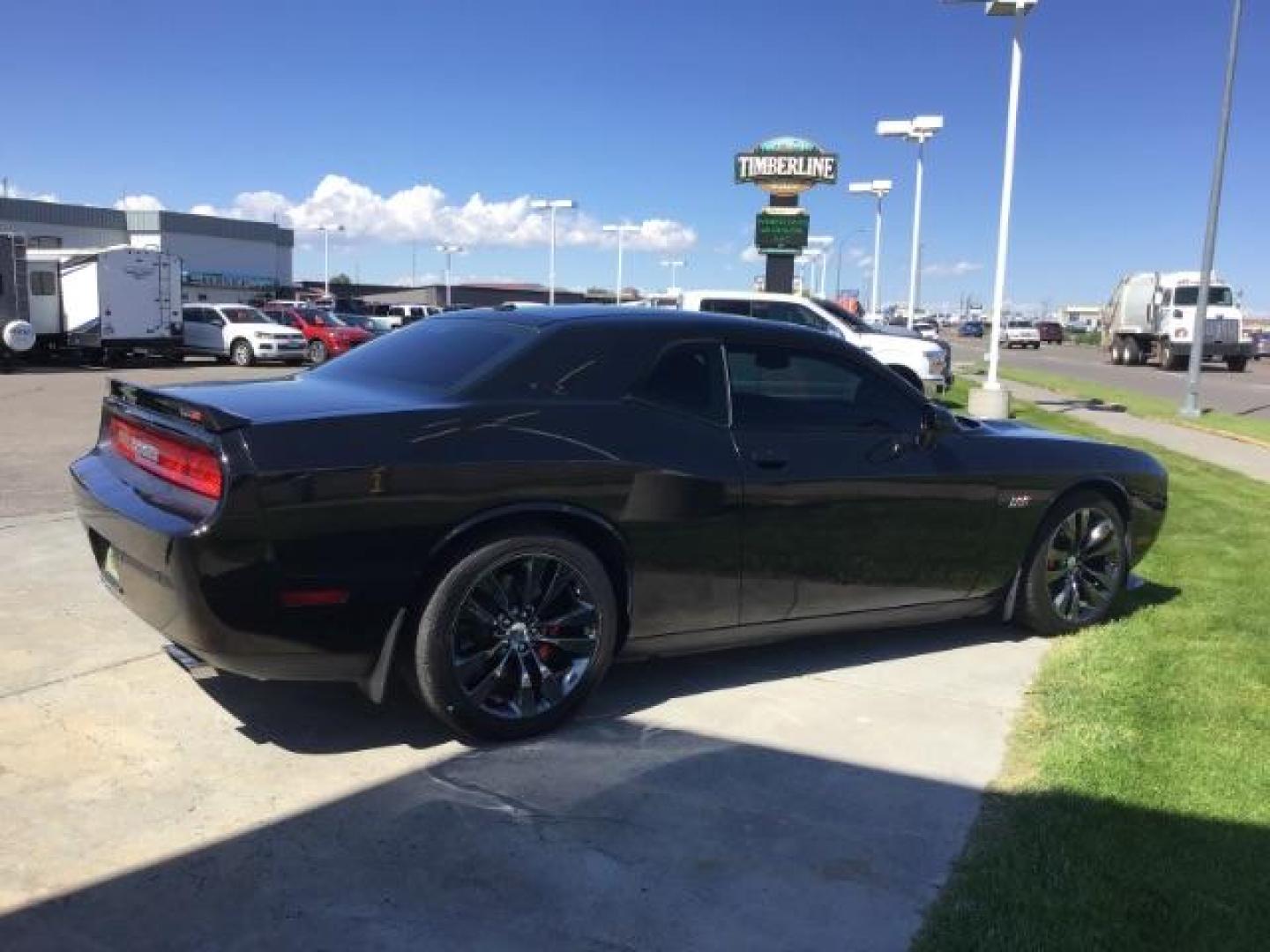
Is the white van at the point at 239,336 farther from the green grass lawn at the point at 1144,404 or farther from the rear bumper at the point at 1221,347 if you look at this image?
the rear bumper at the point at 1221,347

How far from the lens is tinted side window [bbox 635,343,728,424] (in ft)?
14.3

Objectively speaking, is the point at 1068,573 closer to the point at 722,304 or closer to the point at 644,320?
the point at 644,320

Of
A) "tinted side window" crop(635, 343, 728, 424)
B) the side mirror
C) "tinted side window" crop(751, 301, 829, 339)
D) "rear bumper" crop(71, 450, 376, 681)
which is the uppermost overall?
"tinted side window" crop(751, 301, 829, 339)

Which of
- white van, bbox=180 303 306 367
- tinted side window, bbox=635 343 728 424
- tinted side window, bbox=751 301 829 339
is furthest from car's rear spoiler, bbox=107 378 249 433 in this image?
white van, bbox=180 303 306 367

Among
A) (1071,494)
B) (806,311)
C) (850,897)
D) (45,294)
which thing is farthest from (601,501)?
(45,294)

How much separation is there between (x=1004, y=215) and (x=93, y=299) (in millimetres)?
20588

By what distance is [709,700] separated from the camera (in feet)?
14.9

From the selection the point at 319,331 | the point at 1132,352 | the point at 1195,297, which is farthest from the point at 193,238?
the point at 1195,297

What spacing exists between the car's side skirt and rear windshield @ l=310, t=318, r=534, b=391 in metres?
1.22

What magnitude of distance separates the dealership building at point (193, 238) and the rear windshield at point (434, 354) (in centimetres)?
7968

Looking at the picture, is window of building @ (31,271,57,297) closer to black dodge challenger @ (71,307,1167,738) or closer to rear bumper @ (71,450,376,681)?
black dodge challenger @ (71,307,1167,738)

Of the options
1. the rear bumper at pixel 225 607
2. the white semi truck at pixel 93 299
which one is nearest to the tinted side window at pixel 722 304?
the rear bumper at pixel 225 607

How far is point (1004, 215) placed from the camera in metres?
17.8

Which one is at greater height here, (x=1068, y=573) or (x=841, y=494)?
(x=841, y=494)
